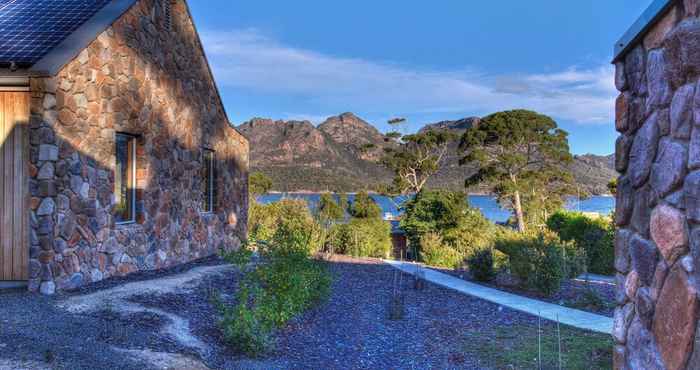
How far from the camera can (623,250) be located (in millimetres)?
3123

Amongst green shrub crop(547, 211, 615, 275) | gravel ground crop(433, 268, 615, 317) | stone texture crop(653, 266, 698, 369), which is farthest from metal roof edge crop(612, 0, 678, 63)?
green shrub crop(547, 211, 615, 275)

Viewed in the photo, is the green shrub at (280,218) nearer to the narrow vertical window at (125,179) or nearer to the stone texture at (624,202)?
the narrow vertical window at (125,179)

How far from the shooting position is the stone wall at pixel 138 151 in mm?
6410

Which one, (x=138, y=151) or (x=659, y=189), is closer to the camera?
(x=659, y=189)

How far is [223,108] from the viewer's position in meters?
11.6

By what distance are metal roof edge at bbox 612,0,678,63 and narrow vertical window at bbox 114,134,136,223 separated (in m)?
7.16

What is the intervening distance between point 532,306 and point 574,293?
1781 mm

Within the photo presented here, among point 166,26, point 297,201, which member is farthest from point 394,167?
point 166,26

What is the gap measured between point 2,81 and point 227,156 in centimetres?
576

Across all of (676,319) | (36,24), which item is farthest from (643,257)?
(36,24)

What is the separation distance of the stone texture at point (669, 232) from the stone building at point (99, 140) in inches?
255

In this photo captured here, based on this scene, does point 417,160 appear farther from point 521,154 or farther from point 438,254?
point 438,254

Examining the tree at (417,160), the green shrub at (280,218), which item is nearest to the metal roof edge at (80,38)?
the green shrub at (280,218)

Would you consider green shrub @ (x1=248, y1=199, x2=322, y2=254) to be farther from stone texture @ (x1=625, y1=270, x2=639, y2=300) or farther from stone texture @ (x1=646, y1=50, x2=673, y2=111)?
stone texture @ (x1=646, y1=50, x2=673, y2=111)
